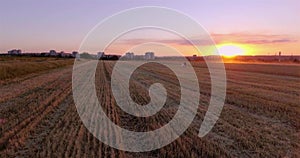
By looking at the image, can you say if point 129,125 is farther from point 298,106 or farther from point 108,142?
point 298,106

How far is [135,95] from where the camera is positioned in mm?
16188

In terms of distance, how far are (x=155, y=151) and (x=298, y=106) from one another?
8.66 meters

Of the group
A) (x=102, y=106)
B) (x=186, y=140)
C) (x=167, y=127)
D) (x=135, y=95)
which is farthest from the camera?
(x=135, y=95)

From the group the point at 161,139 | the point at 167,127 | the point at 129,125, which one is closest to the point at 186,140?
the point at 161,139

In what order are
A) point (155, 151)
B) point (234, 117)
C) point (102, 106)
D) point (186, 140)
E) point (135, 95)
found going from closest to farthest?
1. point (155, 151)
2. point (186, 140)
3. point (234, 117)
4. point (102, 106)
5. point (135, 95)

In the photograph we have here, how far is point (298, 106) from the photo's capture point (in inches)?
543

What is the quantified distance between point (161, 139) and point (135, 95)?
794 centimetres

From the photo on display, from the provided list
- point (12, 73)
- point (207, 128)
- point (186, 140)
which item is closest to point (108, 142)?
point (186, 140)

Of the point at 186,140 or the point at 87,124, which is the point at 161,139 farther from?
the point at 87,124

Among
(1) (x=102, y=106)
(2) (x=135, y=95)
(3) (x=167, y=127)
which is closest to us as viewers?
(3) (x=167, y=127)

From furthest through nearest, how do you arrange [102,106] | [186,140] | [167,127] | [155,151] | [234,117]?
[102,106], [234,117], [167,127], [186,140], [155,151]

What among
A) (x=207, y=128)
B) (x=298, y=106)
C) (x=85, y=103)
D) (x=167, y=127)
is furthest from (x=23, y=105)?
(x=298, y=106)

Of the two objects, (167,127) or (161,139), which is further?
(167,127)

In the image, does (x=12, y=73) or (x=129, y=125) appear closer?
(x=129, y=125)
